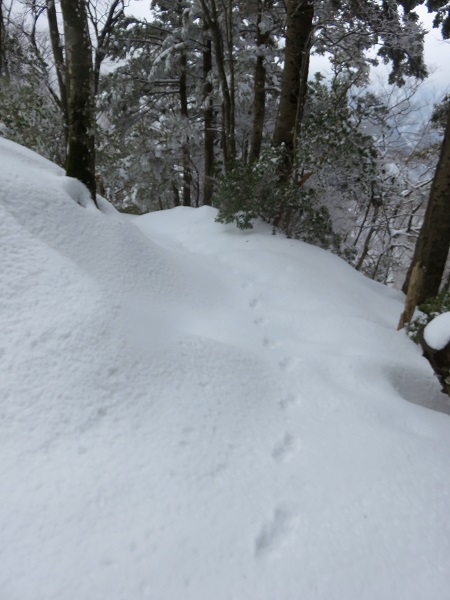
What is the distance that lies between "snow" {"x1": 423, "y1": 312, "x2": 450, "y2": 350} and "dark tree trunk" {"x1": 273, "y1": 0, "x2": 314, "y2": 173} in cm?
463

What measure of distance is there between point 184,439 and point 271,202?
5.27m

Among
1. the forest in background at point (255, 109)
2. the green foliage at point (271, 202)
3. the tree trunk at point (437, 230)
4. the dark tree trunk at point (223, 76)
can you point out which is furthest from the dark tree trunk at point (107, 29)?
the tree trunk at point (437, 230)

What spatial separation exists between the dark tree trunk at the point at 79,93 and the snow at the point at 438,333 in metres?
3.93

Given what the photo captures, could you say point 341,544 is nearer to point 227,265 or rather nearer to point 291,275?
point 291,275

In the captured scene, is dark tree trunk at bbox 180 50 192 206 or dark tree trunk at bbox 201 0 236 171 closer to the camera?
dark tree trunk at bbox 201 0 236 171

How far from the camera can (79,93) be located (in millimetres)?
4270

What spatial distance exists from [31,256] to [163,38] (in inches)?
434

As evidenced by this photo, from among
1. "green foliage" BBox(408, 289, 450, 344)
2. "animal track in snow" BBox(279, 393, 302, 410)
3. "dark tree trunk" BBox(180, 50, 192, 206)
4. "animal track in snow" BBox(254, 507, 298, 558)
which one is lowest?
"animal track in snow" BBox(254, 507, 298, 558)

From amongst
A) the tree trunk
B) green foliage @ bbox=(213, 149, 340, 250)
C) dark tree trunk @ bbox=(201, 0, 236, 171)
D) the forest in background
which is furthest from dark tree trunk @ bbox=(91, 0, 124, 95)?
the tree trunk

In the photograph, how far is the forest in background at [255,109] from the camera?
22.3 ft

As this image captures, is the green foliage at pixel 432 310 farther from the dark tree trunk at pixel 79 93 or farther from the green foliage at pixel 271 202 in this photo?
the dark tree trunk at pixel 79 93

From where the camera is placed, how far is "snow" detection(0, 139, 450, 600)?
178 cm

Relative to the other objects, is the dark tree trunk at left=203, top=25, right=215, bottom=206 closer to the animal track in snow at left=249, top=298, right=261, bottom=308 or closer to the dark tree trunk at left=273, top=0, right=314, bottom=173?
the dark tree trunk at left=273, top=0, right=314, bottom=173

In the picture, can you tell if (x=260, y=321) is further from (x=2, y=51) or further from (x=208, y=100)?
(x=2, y=51)
